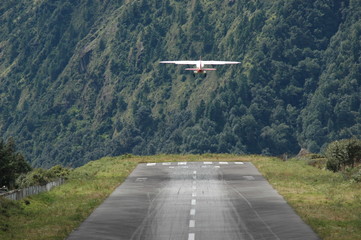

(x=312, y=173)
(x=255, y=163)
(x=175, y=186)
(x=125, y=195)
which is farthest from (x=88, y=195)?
(x=255, y=163)

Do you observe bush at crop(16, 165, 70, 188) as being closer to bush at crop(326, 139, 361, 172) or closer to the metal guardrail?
the metal guardrail

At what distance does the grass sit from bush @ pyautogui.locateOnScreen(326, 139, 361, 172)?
87.8 inches

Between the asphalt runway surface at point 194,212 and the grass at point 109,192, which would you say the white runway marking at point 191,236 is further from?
the grass at point 109,192

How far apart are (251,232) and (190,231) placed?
262 centimetres

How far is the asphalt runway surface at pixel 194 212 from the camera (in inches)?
1436

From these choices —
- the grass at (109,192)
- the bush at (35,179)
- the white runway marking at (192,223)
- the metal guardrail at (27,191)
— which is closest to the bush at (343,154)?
the grass at (109,192)

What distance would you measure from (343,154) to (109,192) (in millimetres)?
27612

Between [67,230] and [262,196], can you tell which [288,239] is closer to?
[67,230]

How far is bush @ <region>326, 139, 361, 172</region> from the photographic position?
75938 mm

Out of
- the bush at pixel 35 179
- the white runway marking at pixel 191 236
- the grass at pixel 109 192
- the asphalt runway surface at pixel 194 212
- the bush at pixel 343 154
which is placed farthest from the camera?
the bush at pixel 343 154

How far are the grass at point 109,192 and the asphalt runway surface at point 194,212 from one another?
2.70ft

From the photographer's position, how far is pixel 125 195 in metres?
55.0

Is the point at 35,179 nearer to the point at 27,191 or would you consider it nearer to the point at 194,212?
the point at 27,191

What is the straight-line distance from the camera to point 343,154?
76.7 meters
